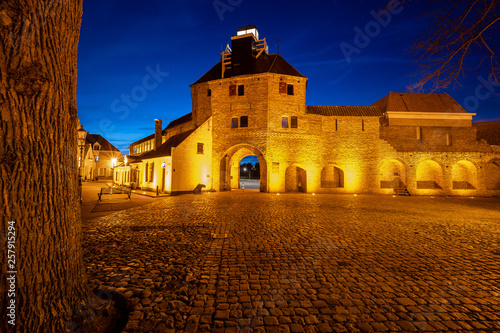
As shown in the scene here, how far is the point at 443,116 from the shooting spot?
26219 millimetres

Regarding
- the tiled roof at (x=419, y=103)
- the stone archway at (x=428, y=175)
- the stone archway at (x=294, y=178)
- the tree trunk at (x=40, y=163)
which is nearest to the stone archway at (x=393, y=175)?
the stone archway at (x=428, y=175)

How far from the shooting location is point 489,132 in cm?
2520

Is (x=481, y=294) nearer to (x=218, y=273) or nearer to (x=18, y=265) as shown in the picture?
(x=218, y=273)

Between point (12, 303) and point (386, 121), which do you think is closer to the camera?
point (12, 303)

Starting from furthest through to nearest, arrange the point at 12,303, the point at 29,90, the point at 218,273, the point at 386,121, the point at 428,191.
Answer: the point at 386,121, the point at 428,191, the point at 218,273, the point at 29,90, the point at 12,303

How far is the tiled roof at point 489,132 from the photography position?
78.2 feet

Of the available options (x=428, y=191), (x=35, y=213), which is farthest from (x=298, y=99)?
(x=35, y=213)

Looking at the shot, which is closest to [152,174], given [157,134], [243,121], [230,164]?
[230,164]

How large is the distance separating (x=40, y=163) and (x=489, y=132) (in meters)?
37.6

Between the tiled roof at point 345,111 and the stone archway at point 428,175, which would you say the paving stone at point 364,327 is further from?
the stone archway at point 428,175

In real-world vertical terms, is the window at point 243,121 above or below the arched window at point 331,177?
above

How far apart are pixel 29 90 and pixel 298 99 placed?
73.4ft

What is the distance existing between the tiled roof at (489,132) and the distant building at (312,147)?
11.6 inches

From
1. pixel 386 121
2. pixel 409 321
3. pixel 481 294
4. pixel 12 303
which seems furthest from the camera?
pixel 386 121
